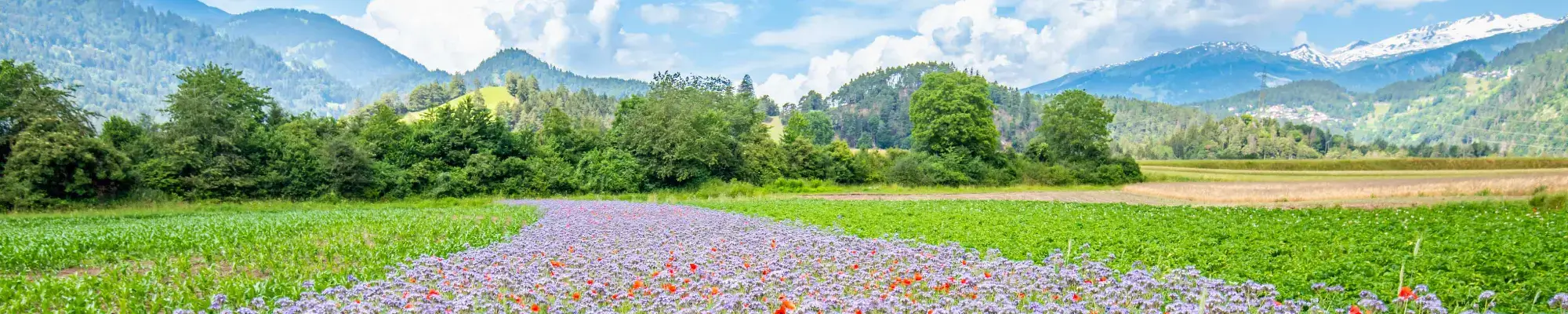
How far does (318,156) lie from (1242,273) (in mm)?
47566

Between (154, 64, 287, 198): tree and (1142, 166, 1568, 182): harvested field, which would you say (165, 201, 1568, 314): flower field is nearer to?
(154, 64, 287, 198): tree

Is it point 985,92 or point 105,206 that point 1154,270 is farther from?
point 985,92

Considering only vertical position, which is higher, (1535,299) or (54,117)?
(54,117)

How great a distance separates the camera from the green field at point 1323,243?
8344 mm

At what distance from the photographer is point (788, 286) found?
27.8ft

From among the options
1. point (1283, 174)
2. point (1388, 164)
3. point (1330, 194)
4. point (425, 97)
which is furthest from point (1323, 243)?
point (425, 97)

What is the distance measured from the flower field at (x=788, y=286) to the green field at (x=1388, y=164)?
8092cm

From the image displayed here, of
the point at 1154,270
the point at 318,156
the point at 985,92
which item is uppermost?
the point at 985,92

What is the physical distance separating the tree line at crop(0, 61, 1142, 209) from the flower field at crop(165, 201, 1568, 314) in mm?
36951

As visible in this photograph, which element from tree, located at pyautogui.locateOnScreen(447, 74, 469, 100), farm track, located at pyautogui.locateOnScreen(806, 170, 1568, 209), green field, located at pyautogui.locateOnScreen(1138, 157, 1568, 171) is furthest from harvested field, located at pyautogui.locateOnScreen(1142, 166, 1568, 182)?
tree, located at pyautogui.locateOnScreen(447, 74, 469, 100)

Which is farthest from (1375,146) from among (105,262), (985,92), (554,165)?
(105,262)

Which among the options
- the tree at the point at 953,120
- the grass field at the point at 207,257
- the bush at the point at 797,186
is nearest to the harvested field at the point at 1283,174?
the tree at the point at 953,120

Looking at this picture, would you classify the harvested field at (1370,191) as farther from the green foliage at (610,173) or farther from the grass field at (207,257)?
the grass field at (207,257)

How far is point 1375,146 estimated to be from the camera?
491ft
